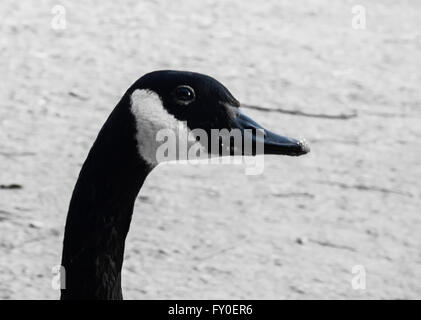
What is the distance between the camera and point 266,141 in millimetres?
3225

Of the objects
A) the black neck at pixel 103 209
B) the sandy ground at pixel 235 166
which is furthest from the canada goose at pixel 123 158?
the sandy ground at pixel 235 166

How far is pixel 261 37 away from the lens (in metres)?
7.58

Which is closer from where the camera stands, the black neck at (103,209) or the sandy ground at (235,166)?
the black neck at (103,209)

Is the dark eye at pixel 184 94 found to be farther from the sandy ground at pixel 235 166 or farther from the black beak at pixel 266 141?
the sandy ground at pixel 235 166

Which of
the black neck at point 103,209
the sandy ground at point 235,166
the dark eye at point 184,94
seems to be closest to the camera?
the black neck at point 103,209

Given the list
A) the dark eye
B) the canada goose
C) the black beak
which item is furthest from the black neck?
the black beak

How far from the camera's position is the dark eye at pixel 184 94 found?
3.16 m

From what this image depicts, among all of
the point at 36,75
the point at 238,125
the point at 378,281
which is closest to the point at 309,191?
the point at 378,281

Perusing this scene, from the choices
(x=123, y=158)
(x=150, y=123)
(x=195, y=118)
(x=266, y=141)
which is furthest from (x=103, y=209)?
(x=266, y=141)

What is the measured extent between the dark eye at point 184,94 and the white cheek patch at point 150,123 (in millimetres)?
50

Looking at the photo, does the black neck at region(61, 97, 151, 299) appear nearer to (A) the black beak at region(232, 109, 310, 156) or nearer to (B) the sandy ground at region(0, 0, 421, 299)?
(A) the black beak at region(232, 109, 310, 156)
